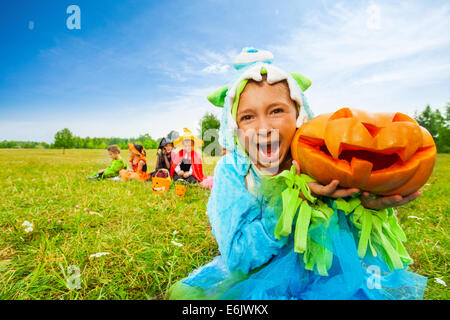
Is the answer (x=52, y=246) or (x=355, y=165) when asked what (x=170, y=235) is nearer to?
(x=52, y=246)

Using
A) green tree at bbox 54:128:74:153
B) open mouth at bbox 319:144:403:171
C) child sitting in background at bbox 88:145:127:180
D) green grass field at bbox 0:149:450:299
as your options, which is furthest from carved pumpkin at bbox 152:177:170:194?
green tree at bbox 54:128:74:153

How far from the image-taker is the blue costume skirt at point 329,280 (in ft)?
4.32

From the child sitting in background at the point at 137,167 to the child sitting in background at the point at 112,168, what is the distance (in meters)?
0.37

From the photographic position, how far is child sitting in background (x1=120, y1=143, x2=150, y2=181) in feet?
23.5

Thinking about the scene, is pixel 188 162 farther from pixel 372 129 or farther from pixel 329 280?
pixel 372 129

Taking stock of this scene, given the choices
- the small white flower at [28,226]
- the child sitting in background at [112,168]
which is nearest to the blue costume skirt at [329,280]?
the small white flower at [28,226]

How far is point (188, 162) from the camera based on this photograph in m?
7.17

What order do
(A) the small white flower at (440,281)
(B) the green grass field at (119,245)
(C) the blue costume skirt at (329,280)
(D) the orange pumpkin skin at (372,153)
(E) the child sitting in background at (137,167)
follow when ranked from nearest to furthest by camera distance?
(D) the orange pumpkin skin at (372,153) < (C) the blue costume skirt at (329,280) < (B) the green grass field at (119,245) < (A) the small white flower at (440,281) < (E) the child sitting in background at (137,167)

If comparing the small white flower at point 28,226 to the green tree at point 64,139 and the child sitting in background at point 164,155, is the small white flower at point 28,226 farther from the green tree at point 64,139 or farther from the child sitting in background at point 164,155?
the green tree at point 64,139

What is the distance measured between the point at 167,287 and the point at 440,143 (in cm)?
203

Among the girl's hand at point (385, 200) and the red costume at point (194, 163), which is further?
the red costume at point (194, 163)

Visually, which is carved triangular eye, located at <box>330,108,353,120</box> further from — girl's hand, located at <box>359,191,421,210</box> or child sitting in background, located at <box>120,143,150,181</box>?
child sitting in background, located at <box>120,143,150,181</box>

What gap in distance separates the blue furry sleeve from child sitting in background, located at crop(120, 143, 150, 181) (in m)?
5.99

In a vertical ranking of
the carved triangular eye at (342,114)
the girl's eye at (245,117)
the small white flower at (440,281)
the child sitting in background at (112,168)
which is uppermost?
the girl's eye at (245,117)
